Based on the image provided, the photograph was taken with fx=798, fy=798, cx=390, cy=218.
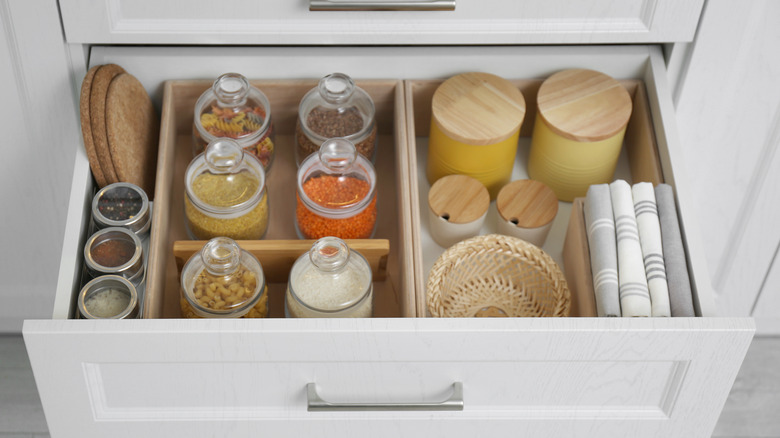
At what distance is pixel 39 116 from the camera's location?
120 cm

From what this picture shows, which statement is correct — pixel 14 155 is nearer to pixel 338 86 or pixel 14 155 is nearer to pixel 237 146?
pixel 237 146

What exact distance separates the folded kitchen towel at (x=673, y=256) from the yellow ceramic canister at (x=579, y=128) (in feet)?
0.40

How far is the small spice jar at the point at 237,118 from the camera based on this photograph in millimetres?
1117

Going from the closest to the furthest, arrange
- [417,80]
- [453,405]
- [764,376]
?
[453,405] → [417,80] → [764,376]

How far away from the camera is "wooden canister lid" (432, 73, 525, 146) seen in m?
1.12

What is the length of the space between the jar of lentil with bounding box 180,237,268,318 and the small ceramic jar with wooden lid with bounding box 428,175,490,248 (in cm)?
27

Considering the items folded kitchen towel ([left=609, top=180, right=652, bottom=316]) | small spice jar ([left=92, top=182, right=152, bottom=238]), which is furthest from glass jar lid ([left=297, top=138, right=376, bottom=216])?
folded kitchen towel ([left=609, top=180, right=652, bottom=316])

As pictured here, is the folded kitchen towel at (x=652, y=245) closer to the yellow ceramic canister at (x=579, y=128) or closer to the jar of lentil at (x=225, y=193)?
the yellow ceramic canister at (x=579, y=128)

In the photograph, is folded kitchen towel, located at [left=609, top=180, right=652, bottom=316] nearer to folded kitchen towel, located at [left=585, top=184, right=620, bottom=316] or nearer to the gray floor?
folded kitchen towel, located at [left=585, top=184, right=620, bottom=316]

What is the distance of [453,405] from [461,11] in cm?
52

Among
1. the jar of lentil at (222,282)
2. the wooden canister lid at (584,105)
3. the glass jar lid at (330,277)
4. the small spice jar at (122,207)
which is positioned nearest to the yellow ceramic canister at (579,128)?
the wooden canister lid at (584,105)

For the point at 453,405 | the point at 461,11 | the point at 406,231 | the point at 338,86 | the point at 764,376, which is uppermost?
the point at 461,11

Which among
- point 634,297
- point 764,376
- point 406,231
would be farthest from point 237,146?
point 764,376

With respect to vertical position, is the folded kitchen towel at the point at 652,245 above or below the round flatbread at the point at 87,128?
below
